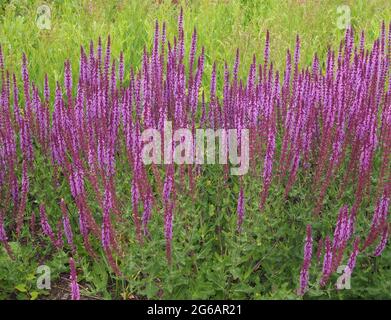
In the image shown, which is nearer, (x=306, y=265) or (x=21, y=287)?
(x=306, y=265)

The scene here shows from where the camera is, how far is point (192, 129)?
3051 millimetres

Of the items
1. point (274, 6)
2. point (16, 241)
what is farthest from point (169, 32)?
point (16, 241)

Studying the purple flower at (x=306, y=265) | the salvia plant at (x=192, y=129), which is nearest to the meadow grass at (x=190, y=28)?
the salvia plant at (x=192, y=129)

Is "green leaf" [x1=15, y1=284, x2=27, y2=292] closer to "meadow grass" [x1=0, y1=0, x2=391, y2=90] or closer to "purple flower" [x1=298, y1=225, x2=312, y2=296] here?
"purple flower" [x1=298, y1=225, x2=312, y2=296]

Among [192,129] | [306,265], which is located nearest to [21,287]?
[192,129]

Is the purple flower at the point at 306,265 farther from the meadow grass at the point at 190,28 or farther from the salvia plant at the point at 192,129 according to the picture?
the meadow grass at the point at 190,28

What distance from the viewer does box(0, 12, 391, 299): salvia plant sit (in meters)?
→ 2.80

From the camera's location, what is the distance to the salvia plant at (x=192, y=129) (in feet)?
9.19

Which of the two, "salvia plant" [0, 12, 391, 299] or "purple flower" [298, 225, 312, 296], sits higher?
"salvia plant" [0, 12, 391, 299]

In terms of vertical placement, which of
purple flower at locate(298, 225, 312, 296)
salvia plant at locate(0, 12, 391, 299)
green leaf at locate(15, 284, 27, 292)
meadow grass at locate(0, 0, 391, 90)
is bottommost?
green leaf at locate(15, 284, 27, 292)

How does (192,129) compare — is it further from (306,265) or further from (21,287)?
(21,287)

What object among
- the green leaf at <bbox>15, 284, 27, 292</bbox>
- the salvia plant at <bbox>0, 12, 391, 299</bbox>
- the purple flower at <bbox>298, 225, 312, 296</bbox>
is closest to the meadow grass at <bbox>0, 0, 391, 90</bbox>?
the salvia plant at <bbox>0, 12, 391, 299</bbox>

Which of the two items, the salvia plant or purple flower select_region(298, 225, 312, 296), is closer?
purple flower select_region(298, 225, 312, 296)

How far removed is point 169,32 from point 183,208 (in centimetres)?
290
